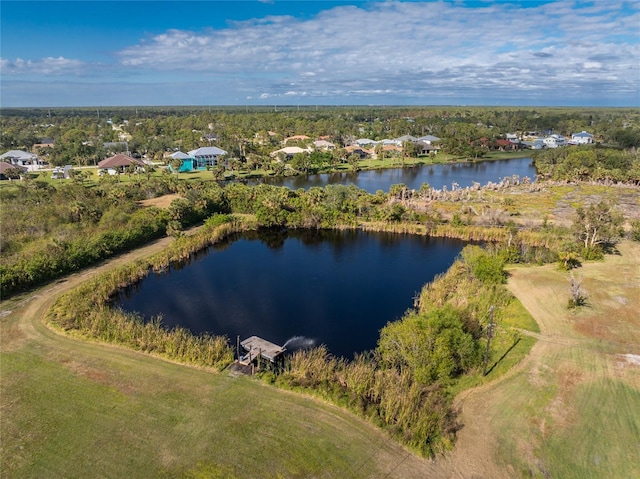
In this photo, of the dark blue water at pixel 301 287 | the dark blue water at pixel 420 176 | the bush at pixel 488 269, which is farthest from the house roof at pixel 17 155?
the bush at pixel 488 269

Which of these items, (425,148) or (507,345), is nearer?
(507,345)

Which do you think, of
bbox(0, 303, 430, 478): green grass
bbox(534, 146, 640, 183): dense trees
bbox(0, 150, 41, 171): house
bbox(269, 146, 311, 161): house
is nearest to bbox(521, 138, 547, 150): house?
Result: bbox(534, 146, 640, 183): dense trees

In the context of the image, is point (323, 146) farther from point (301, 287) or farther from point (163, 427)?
point (163, 427)

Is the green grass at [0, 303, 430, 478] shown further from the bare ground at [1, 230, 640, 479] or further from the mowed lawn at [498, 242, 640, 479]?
the mowed lawn at [498, 242, 640, 479]

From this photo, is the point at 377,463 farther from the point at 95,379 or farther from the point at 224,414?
the point at 95,379

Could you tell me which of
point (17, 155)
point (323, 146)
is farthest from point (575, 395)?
point (17, 155)

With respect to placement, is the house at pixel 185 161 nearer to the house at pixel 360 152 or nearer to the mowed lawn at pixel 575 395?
the house at pixel 360 152

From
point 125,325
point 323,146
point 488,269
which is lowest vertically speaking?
point 125,325
